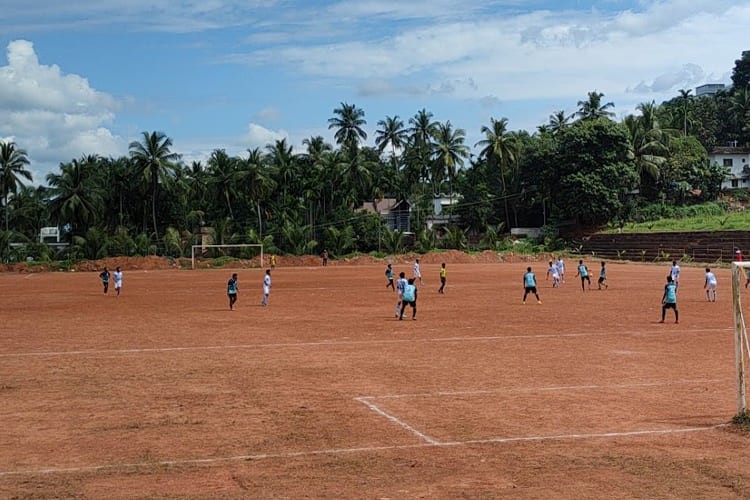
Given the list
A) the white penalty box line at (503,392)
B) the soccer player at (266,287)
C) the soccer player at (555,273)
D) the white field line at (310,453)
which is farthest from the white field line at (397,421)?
the soccer player at (555,273)

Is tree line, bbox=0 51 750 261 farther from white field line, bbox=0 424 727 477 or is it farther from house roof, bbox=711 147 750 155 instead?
white field line, bbox=0 424 727 477

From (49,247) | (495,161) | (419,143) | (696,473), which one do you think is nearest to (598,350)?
(696,473)

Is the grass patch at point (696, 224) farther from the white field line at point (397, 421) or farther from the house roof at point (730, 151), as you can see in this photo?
the white field line at point (397, 421)

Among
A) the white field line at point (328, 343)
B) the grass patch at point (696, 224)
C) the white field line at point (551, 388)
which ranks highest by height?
the grass patch at point (696, 224)

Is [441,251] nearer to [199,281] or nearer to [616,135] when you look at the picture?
[616,135]

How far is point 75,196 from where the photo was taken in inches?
3469

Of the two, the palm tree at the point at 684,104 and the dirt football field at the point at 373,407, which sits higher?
the palm tree at the point at 684,104

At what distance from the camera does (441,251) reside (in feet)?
282

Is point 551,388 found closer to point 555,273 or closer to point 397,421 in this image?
point 397,421

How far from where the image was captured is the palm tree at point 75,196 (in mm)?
88500

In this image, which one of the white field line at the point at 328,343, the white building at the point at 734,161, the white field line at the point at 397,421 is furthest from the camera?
the white building at the point at 734,161

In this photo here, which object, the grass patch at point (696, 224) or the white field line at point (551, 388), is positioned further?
the grass patch at point (696, 224)

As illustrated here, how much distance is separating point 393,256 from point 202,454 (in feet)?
243

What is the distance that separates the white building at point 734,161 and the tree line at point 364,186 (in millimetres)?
3661
